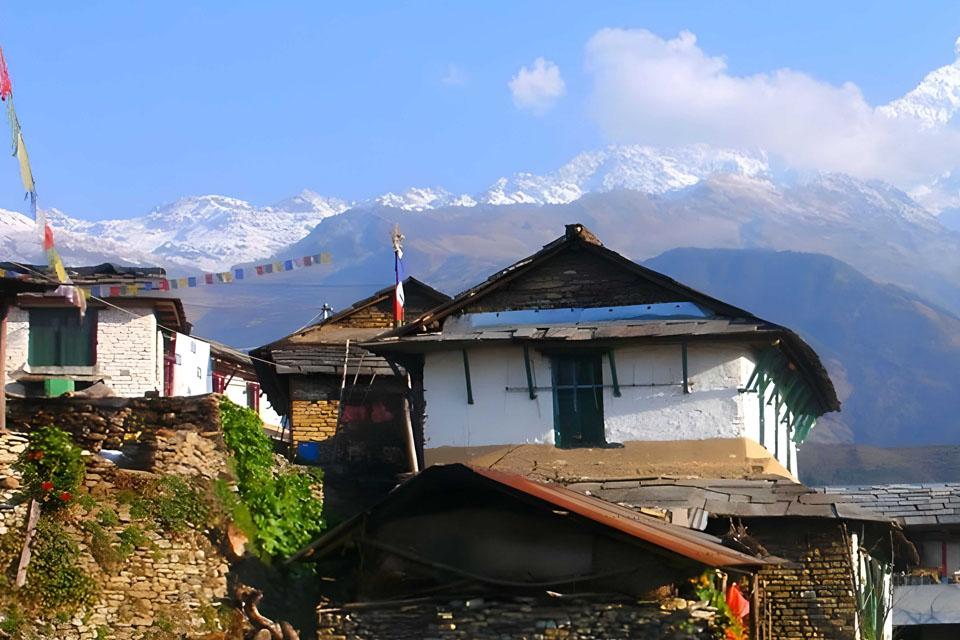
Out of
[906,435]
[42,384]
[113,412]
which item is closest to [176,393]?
[42,384]

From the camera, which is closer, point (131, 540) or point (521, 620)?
point (521, 620)

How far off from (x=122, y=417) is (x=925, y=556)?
21796 mm

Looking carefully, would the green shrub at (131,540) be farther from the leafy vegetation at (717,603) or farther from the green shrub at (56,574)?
the leafy vegetation at (717,603)

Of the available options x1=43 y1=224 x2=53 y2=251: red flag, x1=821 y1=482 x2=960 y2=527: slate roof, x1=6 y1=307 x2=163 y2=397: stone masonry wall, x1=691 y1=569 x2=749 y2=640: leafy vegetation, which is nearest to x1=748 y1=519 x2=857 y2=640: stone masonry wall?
x1=691 y1=569 x2=749 y2=640: leafy vegetation

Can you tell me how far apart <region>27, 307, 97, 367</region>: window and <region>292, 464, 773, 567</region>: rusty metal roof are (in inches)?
852

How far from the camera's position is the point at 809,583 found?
89.5 ft

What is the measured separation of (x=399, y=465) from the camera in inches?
1409

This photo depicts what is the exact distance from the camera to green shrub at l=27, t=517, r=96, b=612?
25.4 metres

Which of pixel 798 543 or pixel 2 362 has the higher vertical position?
pixel 2 362

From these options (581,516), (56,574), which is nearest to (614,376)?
(581,516)

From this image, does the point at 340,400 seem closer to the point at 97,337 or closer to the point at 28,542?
the point at 97,337

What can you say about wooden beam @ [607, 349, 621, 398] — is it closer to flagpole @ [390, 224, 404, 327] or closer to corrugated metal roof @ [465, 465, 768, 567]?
corrugated metal roof @ [465, 465, 768, 567]

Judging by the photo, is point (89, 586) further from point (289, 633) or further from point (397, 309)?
point (397, 309)

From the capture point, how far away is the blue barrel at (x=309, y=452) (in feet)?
121
